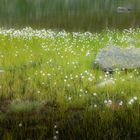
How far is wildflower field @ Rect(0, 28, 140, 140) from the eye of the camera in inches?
351

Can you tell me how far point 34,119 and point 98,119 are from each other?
1442 mm

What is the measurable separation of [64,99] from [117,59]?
4.34 metres

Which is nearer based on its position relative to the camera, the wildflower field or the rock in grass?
the wildflower field

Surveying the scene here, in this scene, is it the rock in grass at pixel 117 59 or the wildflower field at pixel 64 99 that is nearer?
the wildflower field at pixel 64 99

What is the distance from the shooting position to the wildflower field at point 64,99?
351 inches

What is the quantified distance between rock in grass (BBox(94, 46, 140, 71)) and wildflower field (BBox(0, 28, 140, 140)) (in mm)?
352

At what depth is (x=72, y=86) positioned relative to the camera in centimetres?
1149

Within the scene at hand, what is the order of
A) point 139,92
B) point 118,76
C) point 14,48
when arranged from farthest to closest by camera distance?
point 14,48 < point 118,76 < point 139,92

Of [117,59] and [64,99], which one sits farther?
[117,59]

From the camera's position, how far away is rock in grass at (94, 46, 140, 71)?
45.6 ft

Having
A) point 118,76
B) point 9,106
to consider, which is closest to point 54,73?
point 118,76

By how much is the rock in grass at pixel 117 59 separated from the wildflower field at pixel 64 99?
35 centimetres

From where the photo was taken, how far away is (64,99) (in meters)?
10.5

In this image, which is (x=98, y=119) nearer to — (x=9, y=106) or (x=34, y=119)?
(x=34, y=119)
